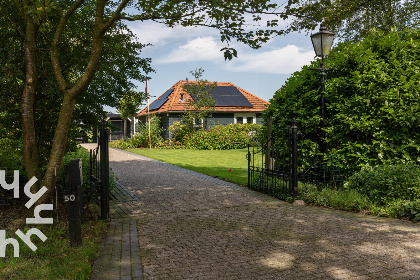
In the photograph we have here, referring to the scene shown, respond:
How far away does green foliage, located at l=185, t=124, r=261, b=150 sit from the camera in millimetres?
25984

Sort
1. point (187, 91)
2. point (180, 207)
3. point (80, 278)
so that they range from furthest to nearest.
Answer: point (187, 91)
point (180, 207)
point (80, 278)

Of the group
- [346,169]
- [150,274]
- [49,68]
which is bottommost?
[150,274]

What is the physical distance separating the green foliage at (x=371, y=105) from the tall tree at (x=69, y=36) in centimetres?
320

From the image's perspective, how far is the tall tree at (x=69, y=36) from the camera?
5.93 metres

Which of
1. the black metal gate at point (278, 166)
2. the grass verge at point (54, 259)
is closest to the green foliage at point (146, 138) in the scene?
the black metal gate at point (278, 166)

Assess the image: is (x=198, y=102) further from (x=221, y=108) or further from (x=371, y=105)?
(x=371, y=105)

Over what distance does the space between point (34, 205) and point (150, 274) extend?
345cm

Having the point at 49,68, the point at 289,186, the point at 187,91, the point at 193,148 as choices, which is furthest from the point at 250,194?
the point at 187,91

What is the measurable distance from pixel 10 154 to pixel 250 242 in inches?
220

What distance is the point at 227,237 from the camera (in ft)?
18.5

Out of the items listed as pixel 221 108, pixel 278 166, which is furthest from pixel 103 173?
pixel 221 108

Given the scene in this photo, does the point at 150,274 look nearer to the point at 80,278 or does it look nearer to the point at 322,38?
the point at 80,278

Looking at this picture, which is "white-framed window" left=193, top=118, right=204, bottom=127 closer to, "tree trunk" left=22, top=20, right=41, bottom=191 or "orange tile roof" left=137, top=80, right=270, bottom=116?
"orange tile roof" left=137, top=80, right=270, bottom=116

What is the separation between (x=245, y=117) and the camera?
104 feet
